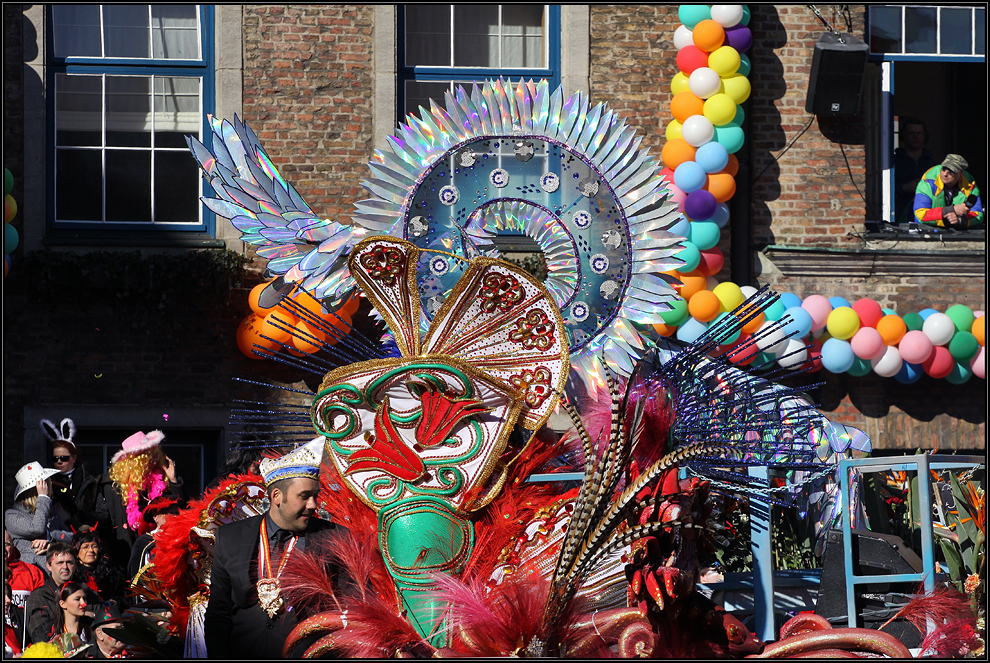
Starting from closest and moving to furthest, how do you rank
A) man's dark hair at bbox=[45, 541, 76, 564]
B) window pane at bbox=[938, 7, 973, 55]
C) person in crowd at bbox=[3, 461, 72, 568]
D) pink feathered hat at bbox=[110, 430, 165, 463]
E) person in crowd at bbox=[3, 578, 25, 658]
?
person in crowd at bbox=[3, 578, 25, 658] → man's dark hair at bbox=[45, 541, 76, 564] → person in crowd at bbox=[3, 461, 72, 568] → pink feathered hat at bbox=[110, 430, 165, 463] → window pane at bbox=[938, 7, 973, 55]

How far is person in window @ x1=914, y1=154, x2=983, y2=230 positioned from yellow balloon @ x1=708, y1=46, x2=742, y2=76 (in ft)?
6.74

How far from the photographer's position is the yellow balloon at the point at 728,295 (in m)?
7.11

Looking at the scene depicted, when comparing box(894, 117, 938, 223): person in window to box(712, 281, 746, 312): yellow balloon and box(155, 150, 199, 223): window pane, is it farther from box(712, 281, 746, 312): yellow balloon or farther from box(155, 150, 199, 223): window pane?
box(155, 150, 199, 223): window pane

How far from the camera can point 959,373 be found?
7590 mm

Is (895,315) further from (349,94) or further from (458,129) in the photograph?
(458,129)

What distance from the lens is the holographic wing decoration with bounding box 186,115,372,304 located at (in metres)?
3.99

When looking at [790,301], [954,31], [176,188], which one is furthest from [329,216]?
[954,31]

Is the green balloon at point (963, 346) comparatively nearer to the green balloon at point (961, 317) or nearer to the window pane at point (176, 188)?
the green balloon at point (961, 317)

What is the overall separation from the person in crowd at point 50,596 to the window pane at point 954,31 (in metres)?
7.42

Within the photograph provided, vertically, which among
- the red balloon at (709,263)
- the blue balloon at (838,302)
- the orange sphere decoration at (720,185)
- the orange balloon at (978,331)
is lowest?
the orange balloon at (978,331)

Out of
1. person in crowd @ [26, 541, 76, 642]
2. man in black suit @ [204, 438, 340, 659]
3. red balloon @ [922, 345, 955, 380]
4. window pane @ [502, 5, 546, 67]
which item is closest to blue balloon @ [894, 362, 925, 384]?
red balloon @ [922, 345, 955, 380]

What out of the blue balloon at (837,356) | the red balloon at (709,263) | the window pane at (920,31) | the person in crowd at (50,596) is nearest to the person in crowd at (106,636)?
the person in crowd at (50,596)

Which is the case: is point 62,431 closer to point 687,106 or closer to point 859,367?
point 687,106

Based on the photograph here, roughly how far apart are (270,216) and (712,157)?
3.95 m
